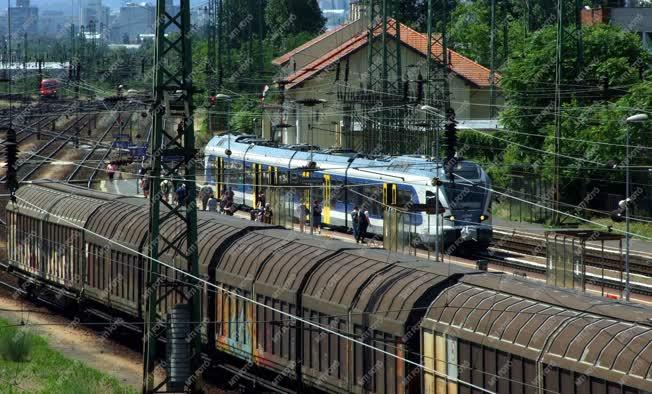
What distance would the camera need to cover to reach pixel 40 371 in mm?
25781

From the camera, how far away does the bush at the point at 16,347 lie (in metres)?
26.8

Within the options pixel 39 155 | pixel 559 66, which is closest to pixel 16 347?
pixel 559 66

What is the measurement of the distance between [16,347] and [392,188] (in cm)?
1583

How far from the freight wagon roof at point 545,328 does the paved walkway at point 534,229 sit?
62.5 feet

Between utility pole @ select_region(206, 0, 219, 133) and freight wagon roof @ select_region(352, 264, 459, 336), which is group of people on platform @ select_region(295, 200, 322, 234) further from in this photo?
utility pole @ select_region(206, 0, 219, 133)

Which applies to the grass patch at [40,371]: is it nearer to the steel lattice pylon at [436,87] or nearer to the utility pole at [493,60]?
the steel lattice pylon at [436,87]

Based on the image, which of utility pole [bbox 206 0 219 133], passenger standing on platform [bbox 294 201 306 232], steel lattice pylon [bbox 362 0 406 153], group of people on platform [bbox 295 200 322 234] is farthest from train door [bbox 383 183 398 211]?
utility pole [bbox 206 0 219 133]

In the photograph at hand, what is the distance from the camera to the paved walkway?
4128 cm

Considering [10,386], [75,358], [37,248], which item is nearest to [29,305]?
[37,248]

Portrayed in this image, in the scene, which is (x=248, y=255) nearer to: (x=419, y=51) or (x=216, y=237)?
(x=216, y=237)

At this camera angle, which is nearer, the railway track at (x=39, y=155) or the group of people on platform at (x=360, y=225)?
the group of people on platform at (x=360, y=225)

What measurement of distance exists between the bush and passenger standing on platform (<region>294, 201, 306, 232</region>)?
15284 mm

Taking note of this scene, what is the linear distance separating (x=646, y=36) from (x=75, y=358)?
6219 cm

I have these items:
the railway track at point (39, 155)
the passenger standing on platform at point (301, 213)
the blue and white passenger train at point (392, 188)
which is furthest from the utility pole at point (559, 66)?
the railway track at point (39, 155)
